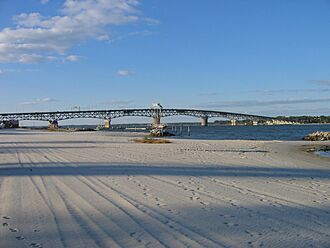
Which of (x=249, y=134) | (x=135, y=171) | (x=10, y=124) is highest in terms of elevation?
(x=10, y=124)

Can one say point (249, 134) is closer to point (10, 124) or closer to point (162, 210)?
point (162, 210)

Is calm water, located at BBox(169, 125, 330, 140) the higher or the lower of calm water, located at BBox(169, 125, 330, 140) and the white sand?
the lower

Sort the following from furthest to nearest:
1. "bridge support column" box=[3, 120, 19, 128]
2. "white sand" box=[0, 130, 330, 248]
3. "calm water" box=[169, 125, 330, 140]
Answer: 1. "bridge support column" box=[3, 120, 19, 128]
2. "calm water" box=[169, 125, 330, 140]
3. "white sand" box=[0, 130, 330, 248]

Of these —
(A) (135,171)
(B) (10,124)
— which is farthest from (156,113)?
(A) (135,171)

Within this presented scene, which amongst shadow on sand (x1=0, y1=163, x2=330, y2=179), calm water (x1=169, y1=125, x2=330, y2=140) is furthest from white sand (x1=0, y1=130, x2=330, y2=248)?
calm water (x1=169, y1=125, x2=330, y2=140)

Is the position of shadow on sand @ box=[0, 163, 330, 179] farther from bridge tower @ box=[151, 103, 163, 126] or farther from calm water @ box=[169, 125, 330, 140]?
bridge tower @ box=[151, 103, 163, 126]

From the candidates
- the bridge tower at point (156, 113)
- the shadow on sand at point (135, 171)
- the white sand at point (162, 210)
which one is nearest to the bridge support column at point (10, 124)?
the bridge tower at point (156, 113)

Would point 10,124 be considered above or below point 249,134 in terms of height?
above

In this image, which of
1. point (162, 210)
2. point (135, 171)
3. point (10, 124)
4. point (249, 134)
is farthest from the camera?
point (10, 124)

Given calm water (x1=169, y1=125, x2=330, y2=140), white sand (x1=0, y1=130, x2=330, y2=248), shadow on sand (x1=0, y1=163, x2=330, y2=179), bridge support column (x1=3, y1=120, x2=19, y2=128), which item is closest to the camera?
white sand (x1=0, y1=130, x2=330, y2=248)

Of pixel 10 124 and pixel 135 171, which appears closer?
pixel 135 171

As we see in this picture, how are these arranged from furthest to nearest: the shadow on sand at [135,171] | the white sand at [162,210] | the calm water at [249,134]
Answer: the calm water at [249,134] → the shadow on sand at [135,171] → the white sand at [162,210]

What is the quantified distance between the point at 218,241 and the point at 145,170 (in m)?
8.77

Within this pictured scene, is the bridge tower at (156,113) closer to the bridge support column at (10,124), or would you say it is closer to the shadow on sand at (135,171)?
the bridge support column at (10,124)
